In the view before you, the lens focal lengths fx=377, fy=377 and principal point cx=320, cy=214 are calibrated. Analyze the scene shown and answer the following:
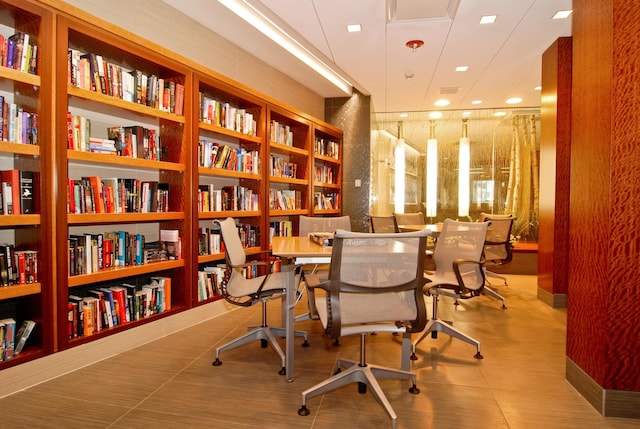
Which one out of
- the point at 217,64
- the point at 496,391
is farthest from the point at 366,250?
the point at 217,64

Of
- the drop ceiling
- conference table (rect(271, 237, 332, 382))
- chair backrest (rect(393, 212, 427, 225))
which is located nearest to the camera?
conference table (rect(271, 237, 332, 382))

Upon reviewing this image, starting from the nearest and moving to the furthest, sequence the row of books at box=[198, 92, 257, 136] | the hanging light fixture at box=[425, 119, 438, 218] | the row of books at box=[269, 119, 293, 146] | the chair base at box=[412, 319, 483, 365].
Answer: the chair base at box=[412, 319, 483, 365] → the row of books at box=[198, 92, 257, 136] → the row of books at box=[269, 119, 293, 146] → the hanging light fixture at box=[425, 119, 438, 218]

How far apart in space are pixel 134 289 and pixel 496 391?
277cm

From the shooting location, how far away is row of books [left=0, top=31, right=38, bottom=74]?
2.23 meters

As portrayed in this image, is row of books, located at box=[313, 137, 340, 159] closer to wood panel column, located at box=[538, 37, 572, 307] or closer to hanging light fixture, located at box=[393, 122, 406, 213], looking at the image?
hanging light fixture, located at box=[393, 122, 406, 213]

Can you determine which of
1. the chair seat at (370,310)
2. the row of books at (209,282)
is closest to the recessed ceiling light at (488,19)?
the chair seat at (370,310)

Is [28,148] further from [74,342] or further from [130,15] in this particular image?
[130,15]

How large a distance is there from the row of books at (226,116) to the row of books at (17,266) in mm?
1922

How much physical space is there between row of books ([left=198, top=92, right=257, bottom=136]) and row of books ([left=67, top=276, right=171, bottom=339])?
5.42ft

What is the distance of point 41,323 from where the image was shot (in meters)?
2.38

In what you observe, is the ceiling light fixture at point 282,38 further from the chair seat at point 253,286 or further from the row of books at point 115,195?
the chair seat at point 253,286

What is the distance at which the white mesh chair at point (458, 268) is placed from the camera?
2928 millimetres

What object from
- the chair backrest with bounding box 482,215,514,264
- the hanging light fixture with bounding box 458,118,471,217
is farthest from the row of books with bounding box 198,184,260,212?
the hanging light fixture with bounding box 458,118,471,217

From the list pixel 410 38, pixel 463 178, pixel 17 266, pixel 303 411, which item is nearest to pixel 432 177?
pixel 463 178
